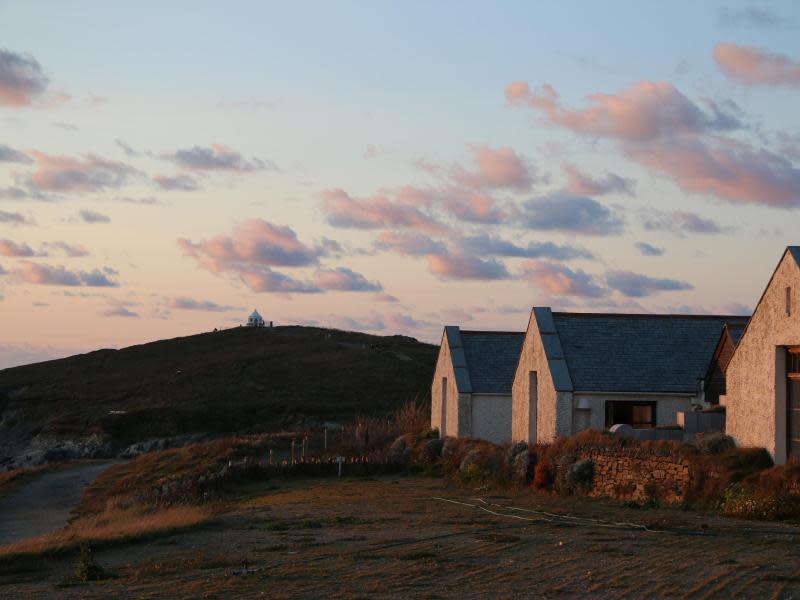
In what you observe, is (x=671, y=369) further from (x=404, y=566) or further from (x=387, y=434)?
(x=404, y=566)

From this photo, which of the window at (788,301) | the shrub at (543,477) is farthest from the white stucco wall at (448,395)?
the window at (788,301)

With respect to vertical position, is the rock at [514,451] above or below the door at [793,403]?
below

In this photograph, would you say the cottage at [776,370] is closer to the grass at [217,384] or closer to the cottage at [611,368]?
the cottage at [611,368]

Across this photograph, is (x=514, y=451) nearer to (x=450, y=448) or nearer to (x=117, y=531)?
(x=450, y=448)

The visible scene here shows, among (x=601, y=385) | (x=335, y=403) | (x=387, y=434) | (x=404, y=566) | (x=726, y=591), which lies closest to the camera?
(x=726, y=591)

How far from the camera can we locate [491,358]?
4547cm

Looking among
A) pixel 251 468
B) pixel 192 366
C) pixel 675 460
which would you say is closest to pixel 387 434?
pixel 251 468

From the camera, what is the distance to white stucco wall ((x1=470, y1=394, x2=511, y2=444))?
43.6m

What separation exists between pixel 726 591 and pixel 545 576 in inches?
96.9

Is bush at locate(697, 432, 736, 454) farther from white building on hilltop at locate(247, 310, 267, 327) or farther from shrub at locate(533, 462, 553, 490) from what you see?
white building on hilltop at locate(247, 310, 267, 327)

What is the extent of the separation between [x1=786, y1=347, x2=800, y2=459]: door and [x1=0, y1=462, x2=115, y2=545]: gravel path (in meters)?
21.5

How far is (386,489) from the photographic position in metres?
31.6

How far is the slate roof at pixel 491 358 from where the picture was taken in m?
44.0

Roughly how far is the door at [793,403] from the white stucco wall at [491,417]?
69.9 feet
